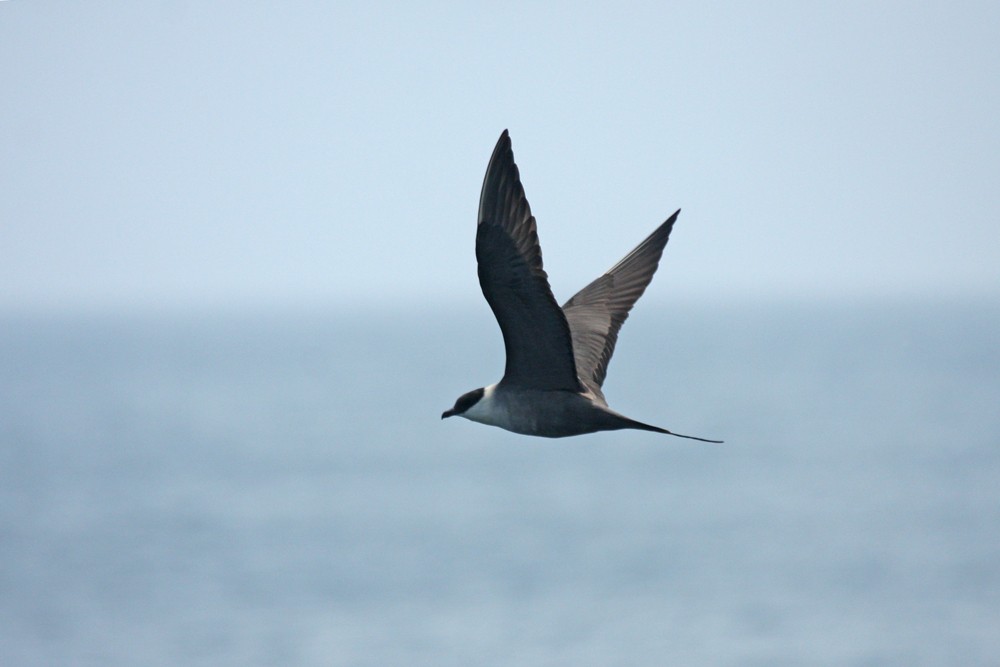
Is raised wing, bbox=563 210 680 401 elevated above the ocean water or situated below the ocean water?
above

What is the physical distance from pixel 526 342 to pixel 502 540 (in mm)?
51131

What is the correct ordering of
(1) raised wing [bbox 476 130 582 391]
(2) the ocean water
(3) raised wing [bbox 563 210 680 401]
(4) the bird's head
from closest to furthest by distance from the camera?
1. (1) raised wing [bbox 476 130 582 391]
2. (4) the bird's head
3. (3) raised wing [bbox 563 210 680 401]
4. (2) the ocean water

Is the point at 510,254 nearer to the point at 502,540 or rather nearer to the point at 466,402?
the point at 466,402

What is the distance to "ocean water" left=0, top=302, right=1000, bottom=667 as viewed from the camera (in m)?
46.7

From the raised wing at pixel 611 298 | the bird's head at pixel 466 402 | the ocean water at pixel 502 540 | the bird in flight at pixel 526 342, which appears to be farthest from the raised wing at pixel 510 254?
the ocean water at pixel 502 540

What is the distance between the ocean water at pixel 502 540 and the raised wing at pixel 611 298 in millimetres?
33784

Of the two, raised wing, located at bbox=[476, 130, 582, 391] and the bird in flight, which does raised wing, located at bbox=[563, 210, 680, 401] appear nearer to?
the bird in flight

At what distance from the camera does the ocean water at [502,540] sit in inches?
1838

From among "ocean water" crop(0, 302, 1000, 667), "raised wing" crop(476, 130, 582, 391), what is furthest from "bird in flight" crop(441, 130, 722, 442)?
"ocean water" crop(0, 302, 1000, 667)

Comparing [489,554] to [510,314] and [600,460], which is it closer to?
[600,460]

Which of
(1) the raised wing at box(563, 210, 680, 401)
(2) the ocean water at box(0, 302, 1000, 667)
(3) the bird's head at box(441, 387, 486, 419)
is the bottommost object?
(2) the ocean water at box(0, 302, 1000, 667)

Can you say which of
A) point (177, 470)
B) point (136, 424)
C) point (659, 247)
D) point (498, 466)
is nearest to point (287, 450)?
point (177, 470)

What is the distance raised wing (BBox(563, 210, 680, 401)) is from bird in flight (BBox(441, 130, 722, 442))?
3 cm

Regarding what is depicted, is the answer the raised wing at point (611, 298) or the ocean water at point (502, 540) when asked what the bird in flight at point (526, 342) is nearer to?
the raised wing at point (611, 298)
